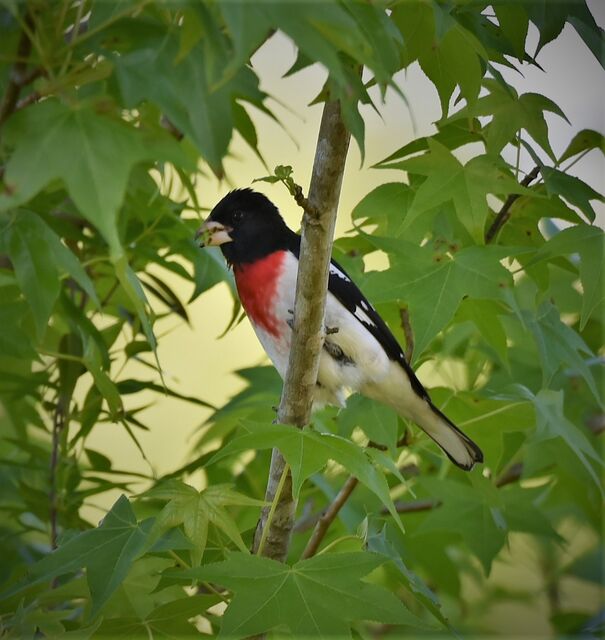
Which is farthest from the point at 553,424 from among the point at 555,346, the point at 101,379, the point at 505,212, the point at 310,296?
the point at 101,379

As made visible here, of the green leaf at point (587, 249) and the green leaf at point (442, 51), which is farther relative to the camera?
the green leaf at point (587, 249)

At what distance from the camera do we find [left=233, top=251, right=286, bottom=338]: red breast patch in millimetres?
2289

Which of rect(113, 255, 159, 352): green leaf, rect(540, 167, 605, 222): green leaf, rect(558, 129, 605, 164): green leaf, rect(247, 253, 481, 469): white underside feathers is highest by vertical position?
rect(558, 129, 605, 164): green leaf

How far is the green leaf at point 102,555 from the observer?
1434 mm

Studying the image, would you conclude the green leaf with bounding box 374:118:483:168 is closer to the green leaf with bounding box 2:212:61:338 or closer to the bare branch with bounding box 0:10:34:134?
the green leaf with bounding box 2:212:61:338

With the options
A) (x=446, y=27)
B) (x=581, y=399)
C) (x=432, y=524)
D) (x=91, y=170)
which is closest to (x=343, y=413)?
(x=432, y=524)

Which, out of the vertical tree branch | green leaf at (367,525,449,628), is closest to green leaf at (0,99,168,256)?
the vertical tree branch

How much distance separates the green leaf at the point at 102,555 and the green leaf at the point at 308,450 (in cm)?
18

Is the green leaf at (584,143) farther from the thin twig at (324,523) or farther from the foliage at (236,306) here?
the thin twig at (324,523)

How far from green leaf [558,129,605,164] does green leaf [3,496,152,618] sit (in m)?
0.98

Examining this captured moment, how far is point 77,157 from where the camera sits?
43.2 inches

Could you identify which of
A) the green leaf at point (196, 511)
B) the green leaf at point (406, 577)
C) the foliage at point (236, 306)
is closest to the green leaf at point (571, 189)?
the foliage at point (236, 306)

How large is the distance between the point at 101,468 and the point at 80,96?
953 millimetres

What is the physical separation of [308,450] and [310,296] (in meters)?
0.24
